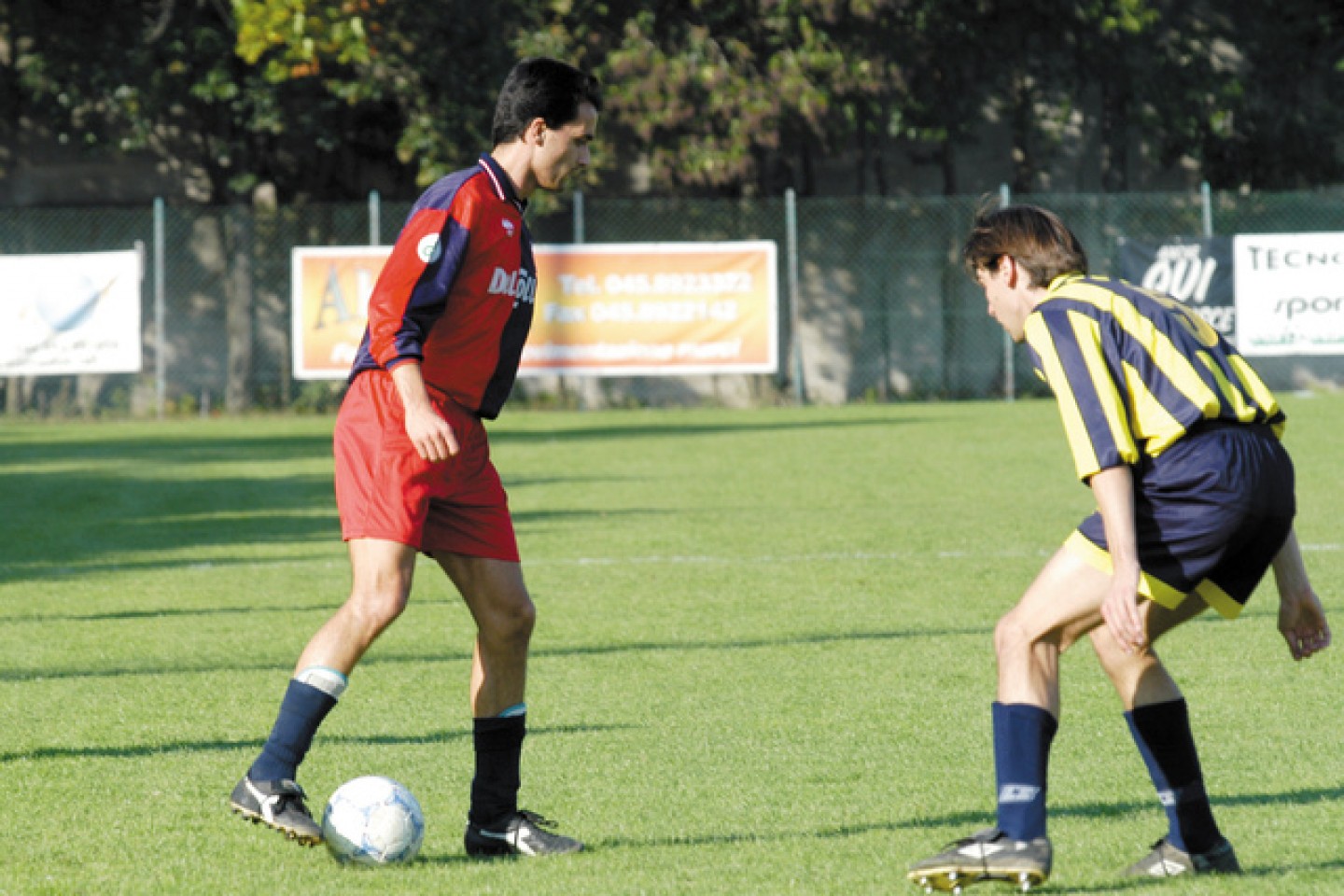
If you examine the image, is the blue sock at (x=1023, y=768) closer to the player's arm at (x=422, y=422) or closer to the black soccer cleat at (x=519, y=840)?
the black soccer cleat at (x=519, y=840)

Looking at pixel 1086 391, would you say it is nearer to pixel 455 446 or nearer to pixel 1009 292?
pixel 1009 292

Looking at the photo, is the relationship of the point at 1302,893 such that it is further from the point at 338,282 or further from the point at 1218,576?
the point at 338,282

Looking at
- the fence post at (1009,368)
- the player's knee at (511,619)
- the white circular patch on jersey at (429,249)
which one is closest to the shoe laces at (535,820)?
the player's knee at (511,619)

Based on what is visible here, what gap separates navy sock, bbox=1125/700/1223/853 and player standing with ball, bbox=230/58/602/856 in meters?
1.51

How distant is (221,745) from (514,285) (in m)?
2.24

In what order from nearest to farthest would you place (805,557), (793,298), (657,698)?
(657,698), (805,557), (793,298)

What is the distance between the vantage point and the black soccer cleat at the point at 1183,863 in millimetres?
4461

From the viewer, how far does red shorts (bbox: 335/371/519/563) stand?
469 centimetres

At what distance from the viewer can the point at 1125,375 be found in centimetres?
411

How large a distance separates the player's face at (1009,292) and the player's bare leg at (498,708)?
55.2 inches

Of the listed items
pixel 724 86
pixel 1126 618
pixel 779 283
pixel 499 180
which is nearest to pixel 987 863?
pixel 1126 618

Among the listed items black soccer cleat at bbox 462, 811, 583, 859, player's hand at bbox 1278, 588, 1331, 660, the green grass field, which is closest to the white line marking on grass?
the green grass field

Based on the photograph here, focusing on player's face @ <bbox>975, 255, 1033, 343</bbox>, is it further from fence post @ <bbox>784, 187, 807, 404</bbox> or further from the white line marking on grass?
fence post @ <bbox>784, 187, 807, 404</bbox>

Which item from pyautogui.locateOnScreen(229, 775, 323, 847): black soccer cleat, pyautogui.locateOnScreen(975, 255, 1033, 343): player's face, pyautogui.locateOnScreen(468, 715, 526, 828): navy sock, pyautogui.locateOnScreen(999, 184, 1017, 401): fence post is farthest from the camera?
pyautogui.locateOnScreen(999, 184, 1017, 401): fence post
